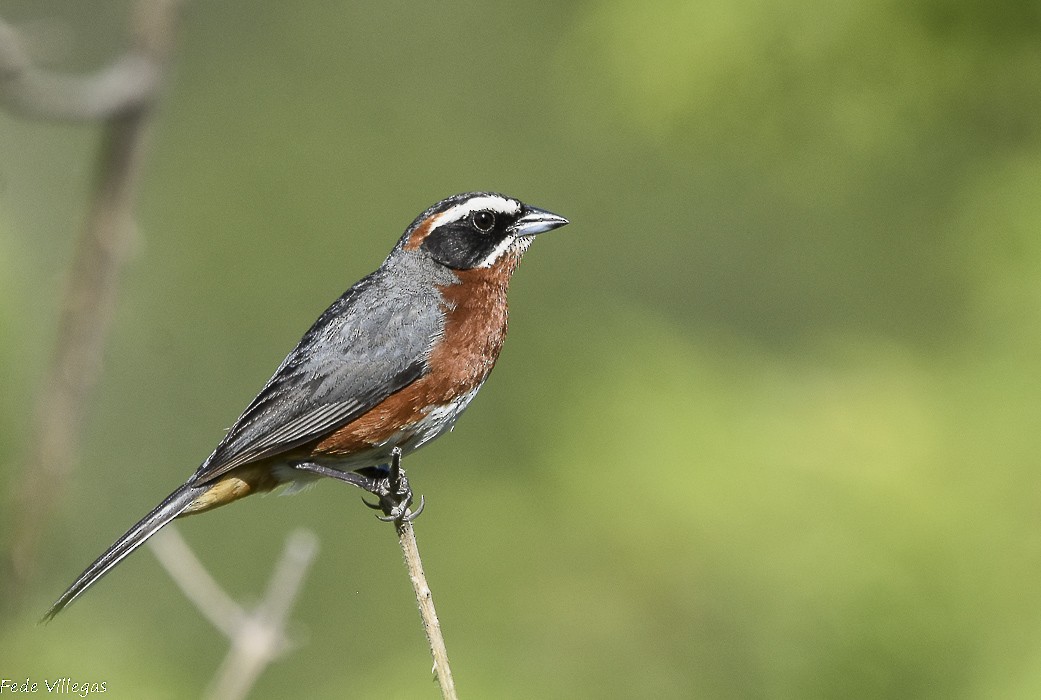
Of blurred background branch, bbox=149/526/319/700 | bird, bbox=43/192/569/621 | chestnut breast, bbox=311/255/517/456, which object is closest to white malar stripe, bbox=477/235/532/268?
bird, bbox=43/192/569/621

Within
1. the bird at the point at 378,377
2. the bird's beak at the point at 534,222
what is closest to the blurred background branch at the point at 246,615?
the bird at the point at 378,377

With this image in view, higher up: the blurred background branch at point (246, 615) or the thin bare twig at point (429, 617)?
the thin bare twig at point (429, 617)

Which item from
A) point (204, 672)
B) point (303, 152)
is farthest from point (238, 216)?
point (204, 672)

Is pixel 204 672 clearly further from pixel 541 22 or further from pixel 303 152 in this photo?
pixel 541 22

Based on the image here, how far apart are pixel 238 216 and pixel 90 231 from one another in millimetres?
8957

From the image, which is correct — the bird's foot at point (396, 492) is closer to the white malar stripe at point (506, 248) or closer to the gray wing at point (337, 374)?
the gray wing at point (337, 374)

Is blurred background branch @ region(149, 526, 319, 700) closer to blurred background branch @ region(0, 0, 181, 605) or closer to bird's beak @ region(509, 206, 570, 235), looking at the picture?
blurred background branch @ region(0, 0, 181, 605)

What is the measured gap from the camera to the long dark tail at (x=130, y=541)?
154 inches

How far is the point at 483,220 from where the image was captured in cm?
475

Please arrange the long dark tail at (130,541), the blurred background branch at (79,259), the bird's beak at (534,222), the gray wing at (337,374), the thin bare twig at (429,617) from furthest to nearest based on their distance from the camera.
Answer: the bird's beak at (534,222) < the gray wing at (337,374) < the long dark tail at (130,541) < the thin bare twig at (429,617) < the blurred background branch at (79,259)

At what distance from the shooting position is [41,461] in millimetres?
2410

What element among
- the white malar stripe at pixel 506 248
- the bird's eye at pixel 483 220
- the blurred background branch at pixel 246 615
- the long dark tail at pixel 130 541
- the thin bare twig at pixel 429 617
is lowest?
the long dark tail at pixel 130 541

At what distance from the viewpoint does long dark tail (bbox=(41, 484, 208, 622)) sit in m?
3.91

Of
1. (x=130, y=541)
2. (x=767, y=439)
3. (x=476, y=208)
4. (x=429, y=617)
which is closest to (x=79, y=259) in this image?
(x=429, y=617)
